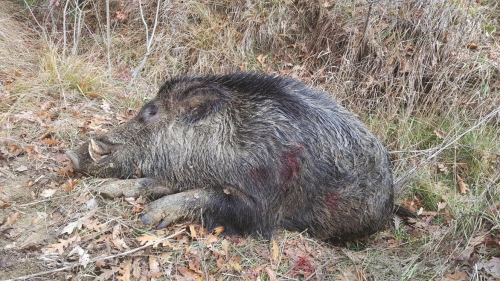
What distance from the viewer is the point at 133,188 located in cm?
368

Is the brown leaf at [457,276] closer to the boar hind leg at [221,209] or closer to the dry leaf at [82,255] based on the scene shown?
the boar hind leg at [221,209]

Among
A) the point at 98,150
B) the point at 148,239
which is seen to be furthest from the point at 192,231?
the point at 98,150

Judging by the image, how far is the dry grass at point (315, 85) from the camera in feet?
10.8

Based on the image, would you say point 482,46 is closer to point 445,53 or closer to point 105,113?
point 445,53

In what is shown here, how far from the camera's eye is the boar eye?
3941 millimetres

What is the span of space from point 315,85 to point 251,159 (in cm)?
277

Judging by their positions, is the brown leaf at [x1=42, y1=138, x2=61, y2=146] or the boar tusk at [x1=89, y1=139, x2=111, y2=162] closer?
the boar tusk at [x1=89, y1=139, x2=111, y2=162]

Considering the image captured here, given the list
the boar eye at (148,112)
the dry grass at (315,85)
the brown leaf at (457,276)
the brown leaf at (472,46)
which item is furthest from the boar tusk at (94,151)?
the brown leaf at (472,46)

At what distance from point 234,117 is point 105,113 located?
2117 millimetres

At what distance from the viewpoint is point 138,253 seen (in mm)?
3197

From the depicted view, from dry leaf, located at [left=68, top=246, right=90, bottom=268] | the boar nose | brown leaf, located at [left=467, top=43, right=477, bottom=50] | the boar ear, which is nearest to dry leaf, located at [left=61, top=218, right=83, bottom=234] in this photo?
dry leaf, located at [left=68, top=246, right=90, bottom=268]

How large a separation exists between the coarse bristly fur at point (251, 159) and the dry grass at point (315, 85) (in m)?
0.24

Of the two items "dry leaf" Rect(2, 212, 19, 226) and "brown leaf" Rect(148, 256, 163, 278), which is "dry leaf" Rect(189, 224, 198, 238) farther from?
"dry leaf" Rect(2, 212, 19, 226)

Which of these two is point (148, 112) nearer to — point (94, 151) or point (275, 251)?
point (94, 151)
